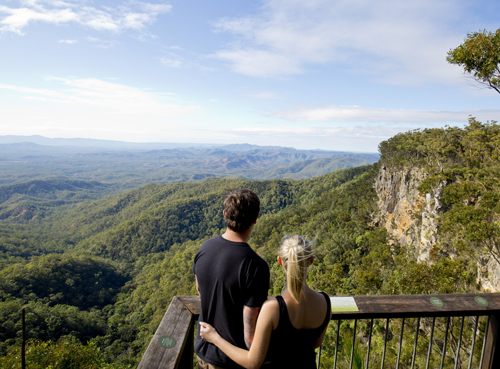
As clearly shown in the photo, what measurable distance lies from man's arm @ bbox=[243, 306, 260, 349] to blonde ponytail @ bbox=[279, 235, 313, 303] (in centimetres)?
27

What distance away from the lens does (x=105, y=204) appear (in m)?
114

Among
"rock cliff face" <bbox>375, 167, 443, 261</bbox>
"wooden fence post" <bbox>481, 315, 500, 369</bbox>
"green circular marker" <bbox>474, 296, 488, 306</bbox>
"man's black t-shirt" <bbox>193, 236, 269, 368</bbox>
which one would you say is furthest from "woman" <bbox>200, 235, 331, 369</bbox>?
"rock cliff face" <bbox>375, 167, 443, 261</bbox>

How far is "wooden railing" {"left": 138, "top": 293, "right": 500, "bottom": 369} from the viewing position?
5.25ft

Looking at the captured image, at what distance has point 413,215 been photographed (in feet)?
71.1

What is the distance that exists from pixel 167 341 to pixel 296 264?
2.89 ft

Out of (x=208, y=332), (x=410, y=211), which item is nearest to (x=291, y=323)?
(x=208, y=332)

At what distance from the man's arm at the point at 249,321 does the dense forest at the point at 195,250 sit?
51 centimetres

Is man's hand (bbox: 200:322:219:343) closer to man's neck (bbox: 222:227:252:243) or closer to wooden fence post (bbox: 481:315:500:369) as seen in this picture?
man's neck (bbox: 222:227:252:243)

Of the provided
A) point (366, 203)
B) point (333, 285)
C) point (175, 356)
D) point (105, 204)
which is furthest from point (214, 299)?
point (105, 204)

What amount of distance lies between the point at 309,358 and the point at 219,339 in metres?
0.53

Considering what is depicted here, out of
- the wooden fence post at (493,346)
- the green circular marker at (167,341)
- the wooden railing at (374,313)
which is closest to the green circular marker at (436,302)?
the wooden railing at (374,313)

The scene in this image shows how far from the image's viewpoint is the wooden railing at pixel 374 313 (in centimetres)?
160

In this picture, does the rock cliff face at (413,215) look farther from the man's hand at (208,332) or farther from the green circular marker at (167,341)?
the green circular marker at (167,341)

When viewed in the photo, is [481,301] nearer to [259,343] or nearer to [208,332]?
[259,343]
